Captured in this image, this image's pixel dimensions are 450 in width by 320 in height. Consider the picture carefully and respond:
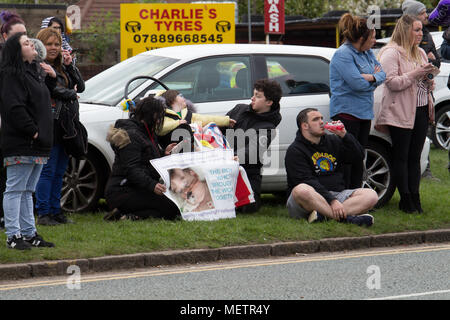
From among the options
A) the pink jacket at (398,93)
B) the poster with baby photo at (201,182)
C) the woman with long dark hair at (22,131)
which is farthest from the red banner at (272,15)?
the woman with long dark hair at (22,131)

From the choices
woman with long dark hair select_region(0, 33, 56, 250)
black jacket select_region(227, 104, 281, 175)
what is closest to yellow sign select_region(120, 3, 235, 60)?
black jacket select_region(227, 104, 281, 175)

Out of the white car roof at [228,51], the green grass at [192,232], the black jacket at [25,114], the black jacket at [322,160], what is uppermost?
the white car roof at [228,51]

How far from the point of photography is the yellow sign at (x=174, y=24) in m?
17.5

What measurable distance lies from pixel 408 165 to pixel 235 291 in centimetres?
395

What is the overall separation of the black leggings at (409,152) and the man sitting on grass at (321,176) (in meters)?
0.66

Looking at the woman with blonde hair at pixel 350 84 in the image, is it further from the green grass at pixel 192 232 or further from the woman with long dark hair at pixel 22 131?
the woman with long dark hair at pixel 22 131

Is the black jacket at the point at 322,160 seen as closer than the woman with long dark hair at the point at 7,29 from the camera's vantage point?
No

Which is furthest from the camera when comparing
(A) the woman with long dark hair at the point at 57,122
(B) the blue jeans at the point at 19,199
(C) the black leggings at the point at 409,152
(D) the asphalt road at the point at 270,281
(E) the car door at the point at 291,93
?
(E) the car door at the point at 291,93

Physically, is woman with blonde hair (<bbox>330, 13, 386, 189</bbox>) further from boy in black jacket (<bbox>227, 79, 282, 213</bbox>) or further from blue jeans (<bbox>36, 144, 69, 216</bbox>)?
blue jeans (<bbox>36, 144, 69, 216</bbox>)

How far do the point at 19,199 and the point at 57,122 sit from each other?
1.23 meters

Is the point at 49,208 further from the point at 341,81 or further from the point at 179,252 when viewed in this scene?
the point at 341,81

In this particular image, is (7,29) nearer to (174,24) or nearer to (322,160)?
(322,160)

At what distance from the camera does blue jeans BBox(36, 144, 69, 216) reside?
8.42m

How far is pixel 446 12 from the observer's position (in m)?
9.71
